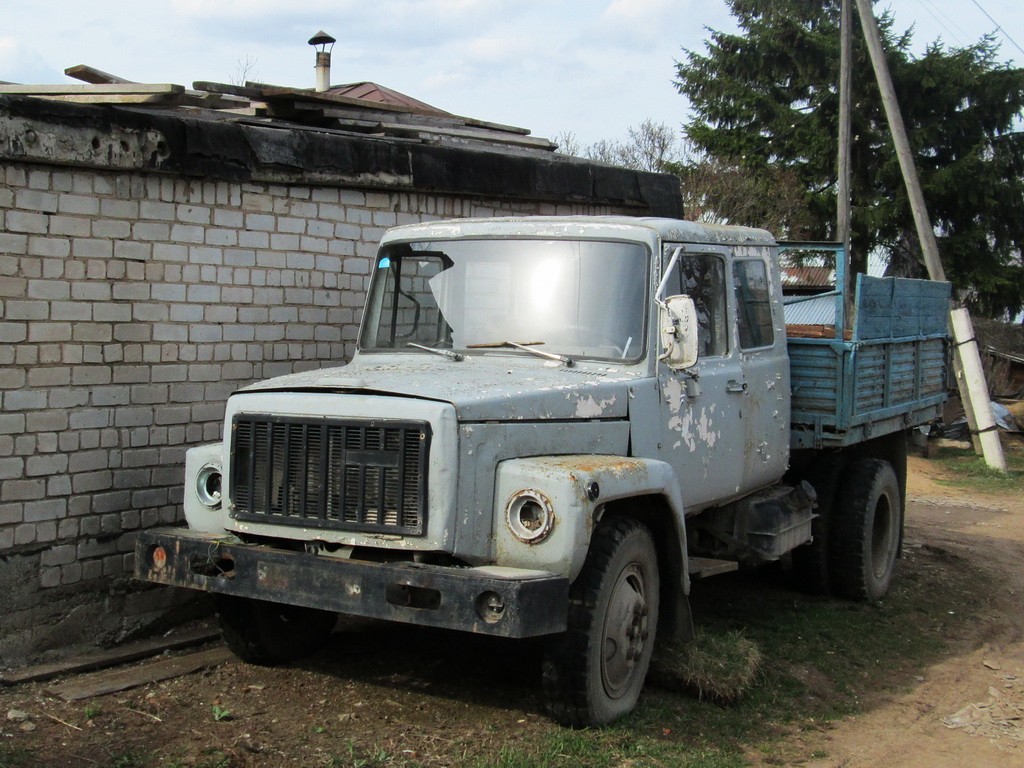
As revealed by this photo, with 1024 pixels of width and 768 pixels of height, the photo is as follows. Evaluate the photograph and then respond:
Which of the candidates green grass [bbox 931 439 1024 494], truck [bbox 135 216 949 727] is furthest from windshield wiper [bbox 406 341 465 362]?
green grass [bbox 931 439 1024 494]

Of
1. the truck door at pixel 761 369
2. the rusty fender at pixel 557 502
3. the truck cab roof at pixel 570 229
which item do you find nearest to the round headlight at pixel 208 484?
the rusty fender at pixel 557 502

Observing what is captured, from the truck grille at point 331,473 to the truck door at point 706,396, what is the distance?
1.44m

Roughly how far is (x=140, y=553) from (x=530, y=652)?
209cm

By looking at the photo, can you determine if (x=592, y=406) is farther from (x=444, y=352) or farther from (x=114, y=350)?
(x=114, y=350)

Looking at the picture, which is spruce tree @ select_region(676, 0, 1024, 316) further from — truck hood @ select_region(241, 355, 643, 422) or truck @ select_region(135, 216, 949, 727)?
truck hood @ select_region(241, 355, 643, 422)

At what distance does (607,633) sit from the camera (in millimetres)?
4859

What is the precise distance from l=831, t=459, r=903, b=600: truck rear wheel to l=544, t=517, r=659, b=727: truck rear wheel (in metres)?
2.92

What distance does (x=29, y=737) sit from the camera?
4.79 metres

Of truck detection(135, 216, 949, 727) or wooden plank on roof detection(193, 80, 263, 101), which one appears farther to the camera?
wooden plank on roof detection(193, 80, 263, 101)

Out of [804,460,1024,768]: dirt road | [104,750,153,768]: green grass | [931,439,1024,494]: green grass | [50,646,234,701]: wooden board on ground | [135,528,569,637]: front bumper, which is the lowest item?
[931,439,1024,494]: green grass

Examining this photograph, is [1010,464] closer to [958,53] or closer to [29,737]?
[958,53]

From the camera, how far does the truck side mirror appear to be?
5.20 m

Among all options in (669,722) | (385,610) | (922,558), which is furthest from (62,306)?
(922,558)

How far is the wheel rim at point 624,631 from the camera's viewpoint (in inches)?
192
